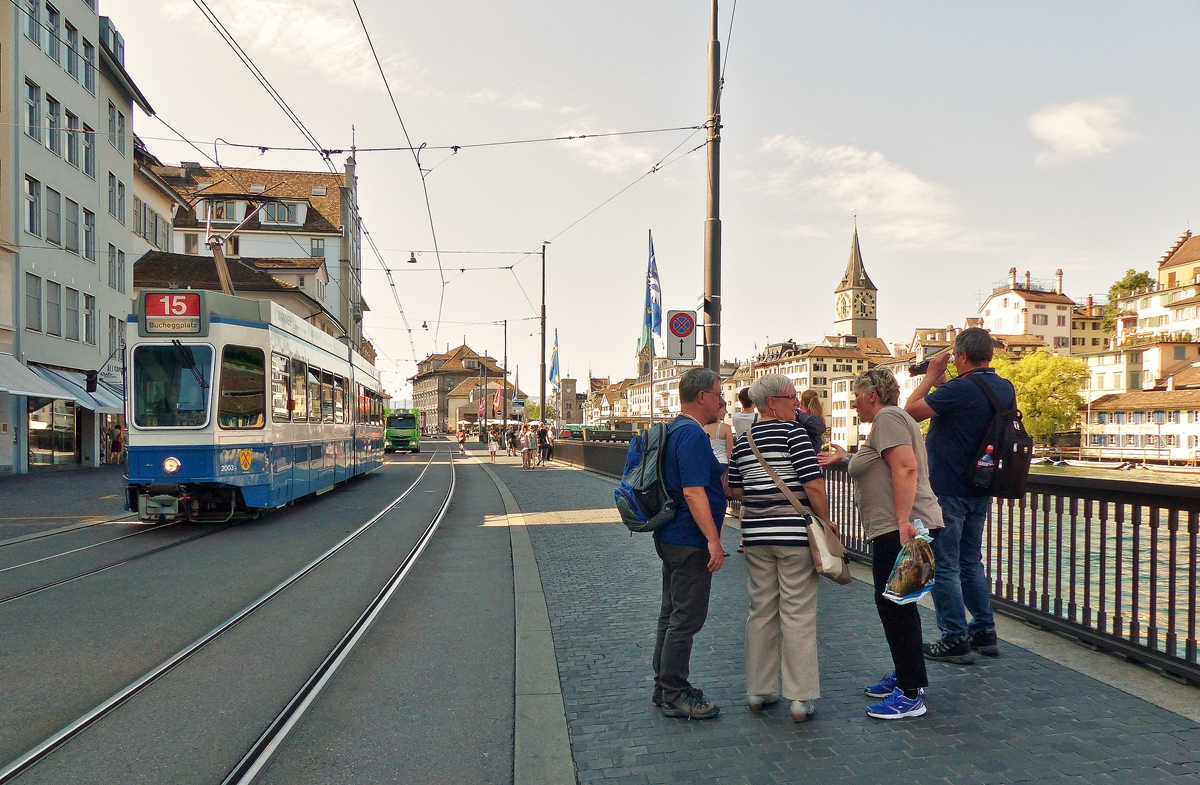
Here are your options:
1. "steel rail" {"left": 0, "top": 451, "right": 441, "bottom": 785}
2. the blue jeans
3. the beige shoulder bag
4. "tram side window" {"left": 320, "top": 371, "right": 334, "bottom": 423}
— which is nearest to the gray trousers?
the beige shoulder bag

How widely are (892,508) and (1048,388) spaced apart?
8684cm

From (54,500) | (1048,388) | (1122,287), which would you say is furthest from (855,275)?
(54,500)

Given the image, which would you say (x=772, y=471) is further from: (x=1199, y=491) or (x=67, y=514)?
(x=67, y=514)

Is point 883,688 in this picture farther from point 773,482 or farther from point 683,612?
point 773,482

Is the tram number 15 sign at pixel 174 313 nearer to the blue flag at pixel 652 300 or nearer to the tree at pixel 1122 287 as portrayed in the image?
the blue flag at pixel 652 300

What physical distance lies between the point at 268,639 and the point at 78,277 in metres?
30.0

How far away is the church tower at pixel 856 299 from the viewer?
17288cm

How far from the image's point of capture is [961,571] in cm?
547

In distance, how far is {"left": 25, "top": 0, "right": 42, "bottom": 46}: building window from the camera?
26606 millimetres

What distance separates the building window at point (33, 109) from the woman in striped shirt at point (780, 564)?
30177 mm

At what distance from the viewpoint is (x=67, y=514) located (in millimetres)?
14617

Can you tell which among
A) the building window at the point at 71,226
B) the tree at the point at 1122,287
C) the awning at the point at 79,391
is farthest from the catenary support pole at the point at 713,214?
the tree at the point at 1122,287

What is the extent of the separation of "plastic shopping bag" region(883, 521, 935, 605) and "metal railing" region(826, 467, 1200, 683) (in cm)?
155

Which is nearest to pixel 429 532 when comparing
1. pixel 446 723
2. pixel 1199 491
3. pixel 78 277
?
pixel 446 723
